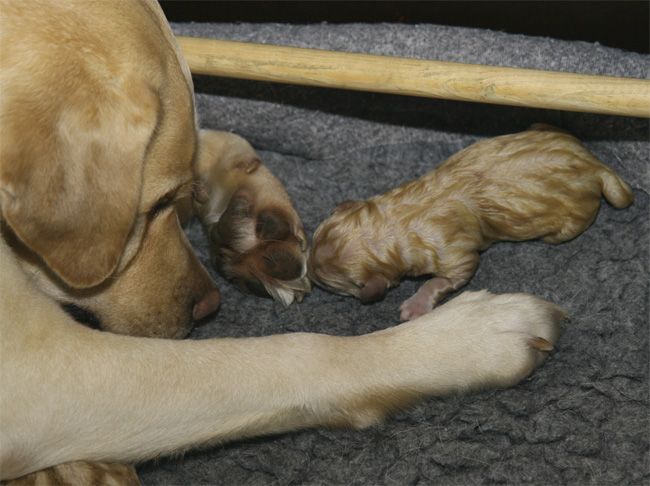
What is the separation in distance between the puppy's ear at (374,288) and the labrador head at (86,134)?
585 mm

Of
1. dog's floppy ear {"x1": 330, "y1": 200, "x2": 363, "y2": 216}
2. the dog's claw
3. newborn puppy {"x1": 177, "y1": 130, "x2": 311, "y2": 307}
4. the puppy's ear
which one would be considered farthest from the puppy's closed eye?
the dog's claw

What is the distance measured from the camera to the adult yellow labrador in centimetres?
144

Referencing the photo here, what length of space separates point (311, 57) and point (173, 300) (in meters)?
0.73

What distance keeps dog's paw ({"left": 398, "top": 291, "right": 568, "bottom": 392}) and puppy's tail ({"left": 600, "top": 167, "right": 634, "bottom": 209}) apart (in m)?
0.40

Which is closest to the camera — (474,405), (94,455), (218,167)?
(94,455)

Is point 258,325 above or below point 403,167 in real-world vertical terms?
below

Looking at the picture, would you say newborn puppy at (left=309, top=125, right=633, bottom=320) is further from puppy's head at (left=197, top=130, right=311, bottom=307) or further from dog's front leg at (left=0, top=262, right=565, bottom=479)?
dog's front leg at (left=0, top=262, right=565, bottom=479)

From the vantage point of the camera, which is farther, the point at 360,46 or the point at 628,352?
the point at 360,46

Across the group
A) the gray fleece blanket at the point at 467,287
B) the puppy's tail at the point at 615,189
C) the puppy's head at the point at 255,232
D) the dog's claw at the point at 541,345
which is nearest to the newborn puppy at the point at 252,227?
the puppy's head at the point at 255,232

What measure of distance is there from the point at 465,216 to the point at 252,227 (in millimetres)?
598

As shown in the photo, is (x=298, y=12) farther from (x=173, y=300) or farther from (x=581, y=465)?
(x=581, y=465)

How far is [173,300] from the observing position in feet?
6.21

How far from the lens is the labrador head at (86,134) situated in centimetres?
140

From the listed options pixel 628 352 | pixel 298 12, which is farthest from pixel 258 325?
pixel 298 12
